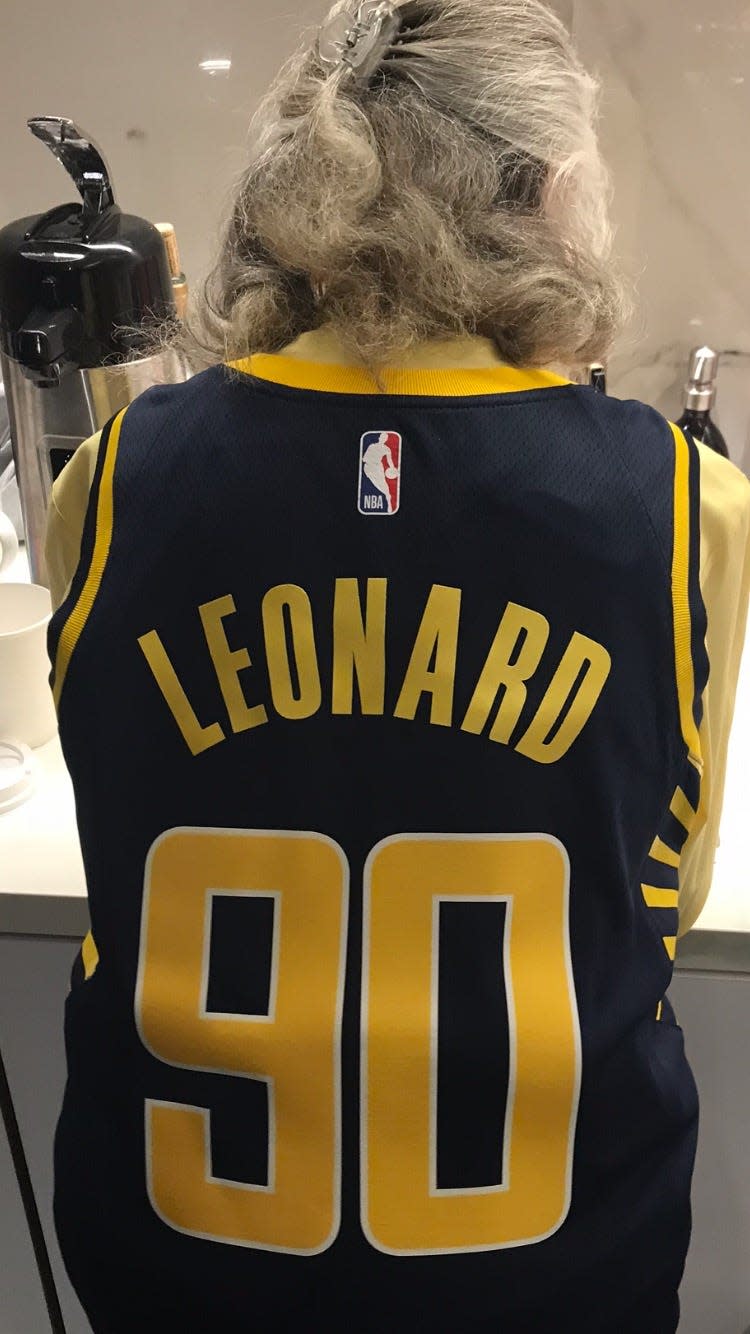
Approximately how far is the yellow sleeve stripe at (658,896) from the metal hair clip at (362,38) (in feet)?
1.44

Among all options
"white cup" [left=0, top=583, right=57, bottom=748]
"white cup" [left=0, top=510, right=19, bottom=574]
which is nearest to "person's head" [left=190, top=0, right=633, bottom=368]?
"white cup" [left=0, top=583, right=57, bottom=748]

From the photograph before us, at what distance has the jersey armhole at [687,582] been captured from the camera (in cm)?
53

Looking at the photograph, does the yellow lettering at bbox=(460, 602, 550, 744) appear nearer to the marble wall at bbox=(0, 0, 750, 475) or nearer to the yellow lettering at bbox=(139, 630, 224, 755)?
the yellow lettering at bbox=(139, 630, 224, 755)

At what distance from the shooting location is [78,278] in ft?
2.63

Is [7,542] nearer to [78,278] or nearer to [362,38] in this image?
[78,278]

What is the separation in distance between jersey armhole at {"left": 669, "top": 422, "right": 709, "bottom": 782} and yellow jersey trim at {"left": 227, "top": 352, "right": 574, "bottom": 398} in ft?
0.24

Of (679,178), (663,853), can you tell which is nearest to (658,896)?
(663,853)

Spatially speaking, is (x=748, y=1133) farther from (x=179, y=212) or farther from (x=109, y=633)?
(x=179, y=212)

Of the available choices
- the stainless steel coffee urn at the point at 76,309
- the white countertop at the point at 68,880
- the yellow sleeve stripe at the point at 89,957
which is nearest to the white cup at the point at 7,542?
the stainless steel coffee urn at the point at 76,309

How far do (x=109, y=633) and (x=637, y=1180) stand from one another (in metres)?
0.40

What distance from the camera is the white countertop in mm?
718

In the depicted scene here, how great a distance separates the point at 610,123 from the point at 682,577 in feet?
2.06

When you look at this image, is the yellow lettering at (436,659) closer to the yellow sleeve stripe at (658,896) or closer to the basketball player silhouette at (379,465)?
the basketball player silhouette at (379,465)

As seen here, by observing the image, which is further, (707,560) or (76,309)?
(76,309)
